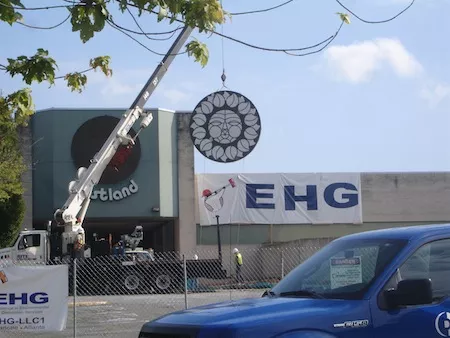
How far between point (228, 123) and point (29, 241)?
32.2 ft

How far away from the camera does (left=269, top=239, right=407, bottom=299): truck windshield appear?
5.53 m

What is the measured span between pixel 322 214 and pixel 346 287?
3617 cm

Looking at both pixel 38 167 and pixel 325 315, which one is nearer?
pixel 325 315

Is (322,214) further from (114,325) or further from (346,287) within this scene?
(346,287)

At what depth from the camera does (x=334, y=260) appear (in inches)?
236

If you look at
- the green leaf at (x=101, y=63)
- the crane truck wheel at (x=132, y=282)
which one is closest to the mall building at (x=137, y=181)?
the crane truck wheel at (x=132, y=282)

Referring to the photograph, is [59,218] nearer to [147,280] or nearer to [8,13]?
[147,280]

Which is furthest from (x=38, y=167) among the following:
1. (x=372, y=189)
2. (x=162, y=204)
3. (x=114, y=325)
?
(x=114, y=325)

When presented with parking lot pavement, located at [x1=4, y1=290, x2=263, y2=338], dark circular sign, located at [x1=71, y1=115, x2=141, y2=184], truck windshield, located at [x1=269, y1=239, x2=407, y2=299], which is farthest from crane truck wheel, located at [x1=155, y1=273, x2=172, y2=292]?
truck windshield, located at [x1=269, y1=239, x2=407, y2=299]

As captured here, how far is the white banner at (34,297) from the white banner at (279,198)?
28.5 meters

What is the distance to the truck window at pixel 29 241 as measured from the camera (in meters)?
28.5

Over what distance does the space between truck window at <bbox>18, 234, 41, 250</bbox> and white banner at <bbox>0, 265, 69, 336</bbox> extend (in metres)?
18.2

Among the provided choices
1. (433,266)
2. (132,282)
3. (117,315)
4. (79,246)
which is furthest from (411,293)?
(132,282)

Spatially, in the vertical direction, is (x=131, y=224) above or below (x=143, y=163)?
below
